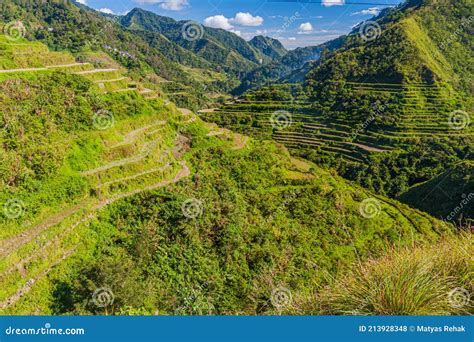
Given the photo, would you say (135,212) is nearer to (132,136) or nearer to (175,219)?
(175,219)

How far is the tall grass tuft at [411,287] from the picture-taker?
333cm

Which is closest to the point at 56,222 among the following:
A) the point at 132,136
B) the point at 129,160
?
the point at 129,160

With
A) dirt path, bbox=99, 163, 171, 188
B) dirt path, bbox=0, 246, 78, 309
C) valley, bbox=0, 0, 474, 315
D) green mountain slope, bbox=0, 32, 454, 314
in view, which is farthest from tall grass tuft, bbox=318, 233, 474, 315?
dirt path, bbox=99, 163, 171, 188

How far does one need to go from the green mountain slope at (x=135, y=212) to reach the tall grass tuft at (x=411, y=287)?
0.57 meters

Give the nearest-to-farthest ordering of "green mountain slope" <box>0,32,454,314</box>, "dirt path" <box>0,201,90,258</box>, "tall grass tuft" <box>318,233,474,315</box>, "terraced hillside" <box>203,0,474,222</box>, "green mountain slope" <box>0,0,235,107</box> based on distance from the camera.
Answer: "tall grass tuft" <box>318,233,474,315</box>, "dirt path" <box>0,201,90,258</box>, "green mountain slope" <box>0,32,454,314</box>, "terraced hillside" <box>203,0,474,222</box>, "green mountain slope" <box>0,0,235,107</box>

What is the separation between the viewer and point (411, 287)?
131 inches

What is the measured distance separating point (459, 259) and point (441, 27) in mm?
86757

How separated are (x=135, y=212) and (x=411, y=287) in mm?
12699

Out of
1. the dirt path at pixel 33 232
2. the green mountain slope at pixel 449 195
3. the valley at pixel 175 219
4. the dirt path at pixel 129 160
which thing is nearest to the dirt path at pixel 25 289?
the valley at pixel 175 219

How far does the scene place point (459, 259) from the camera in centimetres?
380

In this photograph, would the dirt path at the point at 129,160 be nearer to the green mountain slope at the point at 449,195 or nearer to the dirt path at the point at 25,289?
the dirt path at the point at 25,289

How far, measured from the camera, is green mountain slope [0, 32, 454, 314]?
10.0 meters

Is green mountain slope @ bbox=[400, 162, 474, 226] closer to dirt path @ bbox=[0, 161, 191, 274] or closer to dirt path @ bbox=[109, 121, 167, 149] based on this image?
dirt path @ bbox=[109, 121, 167, 149]

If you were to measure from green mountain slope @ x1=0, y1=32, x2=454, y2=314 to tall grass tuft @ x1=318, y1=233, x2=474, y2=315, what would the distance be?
0.57 m
